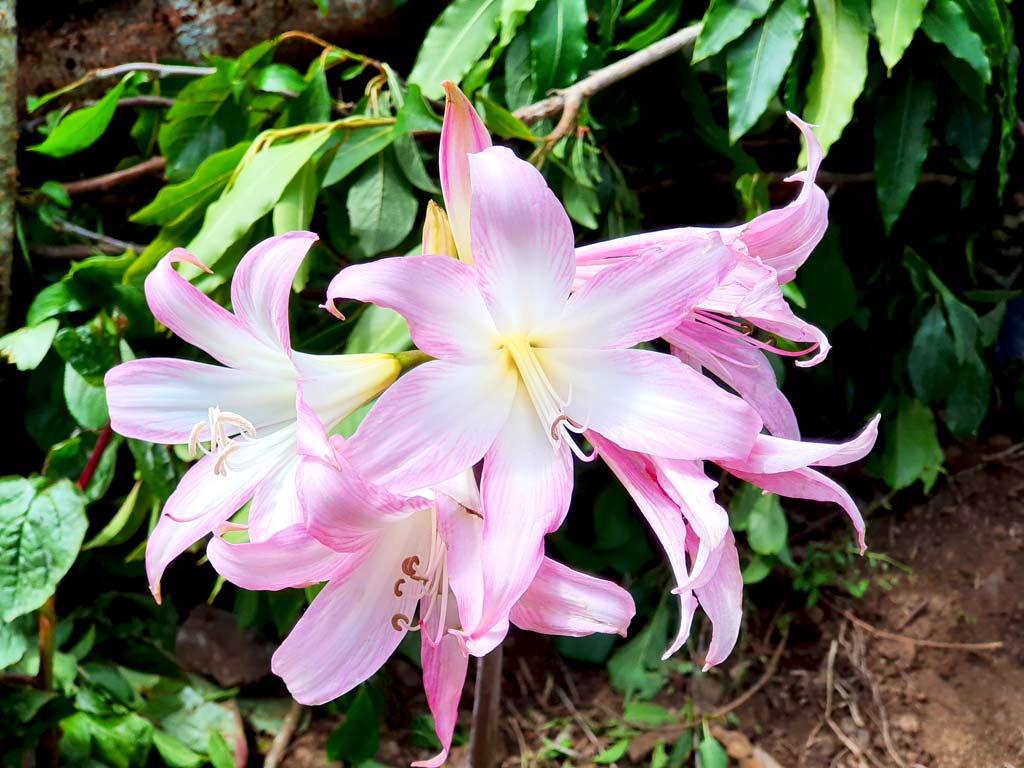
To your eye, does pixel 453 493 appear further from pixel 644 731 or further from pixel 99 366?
pixel 644 731

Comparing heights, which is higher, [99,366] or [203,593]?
[99,366]

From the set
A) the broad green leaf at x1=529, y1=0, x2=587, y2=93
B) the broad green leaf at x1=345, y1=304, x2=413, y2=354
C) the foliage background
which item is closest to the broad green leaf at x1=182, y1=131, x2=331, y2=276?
the foliage background

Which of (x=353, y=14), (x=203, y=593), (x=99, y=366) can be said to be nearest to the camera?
(x=99, y=366)

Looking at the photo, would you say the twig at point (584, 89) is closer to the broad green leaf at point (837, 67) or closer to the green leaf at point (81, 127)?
the broad green leaf at point (837, 67)

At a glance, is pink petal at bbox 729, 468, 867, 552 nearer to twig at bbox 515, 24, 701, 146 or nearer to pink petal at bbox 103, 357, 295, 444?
pink petal at bbox 103, 357, 295, 444

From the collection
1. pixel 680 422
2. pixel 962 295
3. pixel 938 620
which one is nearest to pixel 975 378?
pixel 962 295

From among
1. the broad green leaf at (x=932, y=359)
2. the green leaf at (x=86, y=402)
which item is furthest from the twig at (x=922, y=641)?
the green leaf at (x=86, y=402)
